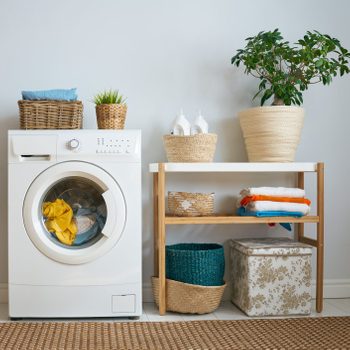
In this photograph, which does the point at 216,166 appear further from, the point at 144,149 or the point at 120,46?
the point at 120,46

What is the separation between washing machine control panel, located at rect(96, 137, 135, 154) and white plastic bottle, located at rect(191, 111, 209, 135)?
1.29 feet

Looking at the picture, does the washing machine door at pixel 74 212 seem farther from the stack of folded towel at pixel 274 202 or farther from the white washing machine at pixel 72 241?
the stack of folded towel at pixel 274 202

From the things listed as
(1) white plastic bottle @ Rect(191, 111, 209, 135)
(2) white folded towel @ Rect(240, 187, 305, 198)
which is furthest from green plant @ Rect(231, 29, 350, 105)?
(2) white folded towel @ Rect(240, 187, 305, 198)

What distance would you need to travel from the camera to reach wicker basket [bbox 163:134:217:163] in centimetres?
299

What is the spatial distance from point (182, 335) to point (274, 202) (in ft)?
2.67

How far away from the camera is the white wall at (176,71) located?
3273 millimetres

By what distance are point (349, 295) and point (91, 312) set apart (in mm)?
1502

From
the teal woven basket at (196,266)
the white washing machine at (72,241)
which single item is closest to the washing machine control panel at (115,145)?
the white washing machine at (72,241)

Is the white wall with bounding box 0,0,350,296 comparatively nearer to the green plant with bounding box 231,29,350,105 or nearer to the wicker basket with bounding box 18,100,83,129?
the green plant with bounding box 231,29,350,105

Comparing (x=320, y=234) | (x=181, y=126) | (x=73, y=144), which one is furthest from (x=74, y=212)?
(x=320, y=234)

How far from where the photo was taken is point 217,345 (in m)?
2.45

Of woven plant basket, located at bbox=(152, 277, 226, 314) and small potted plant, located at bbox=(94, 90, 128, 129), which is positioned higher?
small potted plant, located at bbox=(94, 90, 128, 129)

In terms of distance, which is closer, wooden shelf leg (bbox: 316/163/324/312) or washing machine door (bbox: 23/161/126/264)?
washing machine door (bbox: 23/161/126/264)

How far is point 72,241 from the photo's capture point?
2.90 meters
